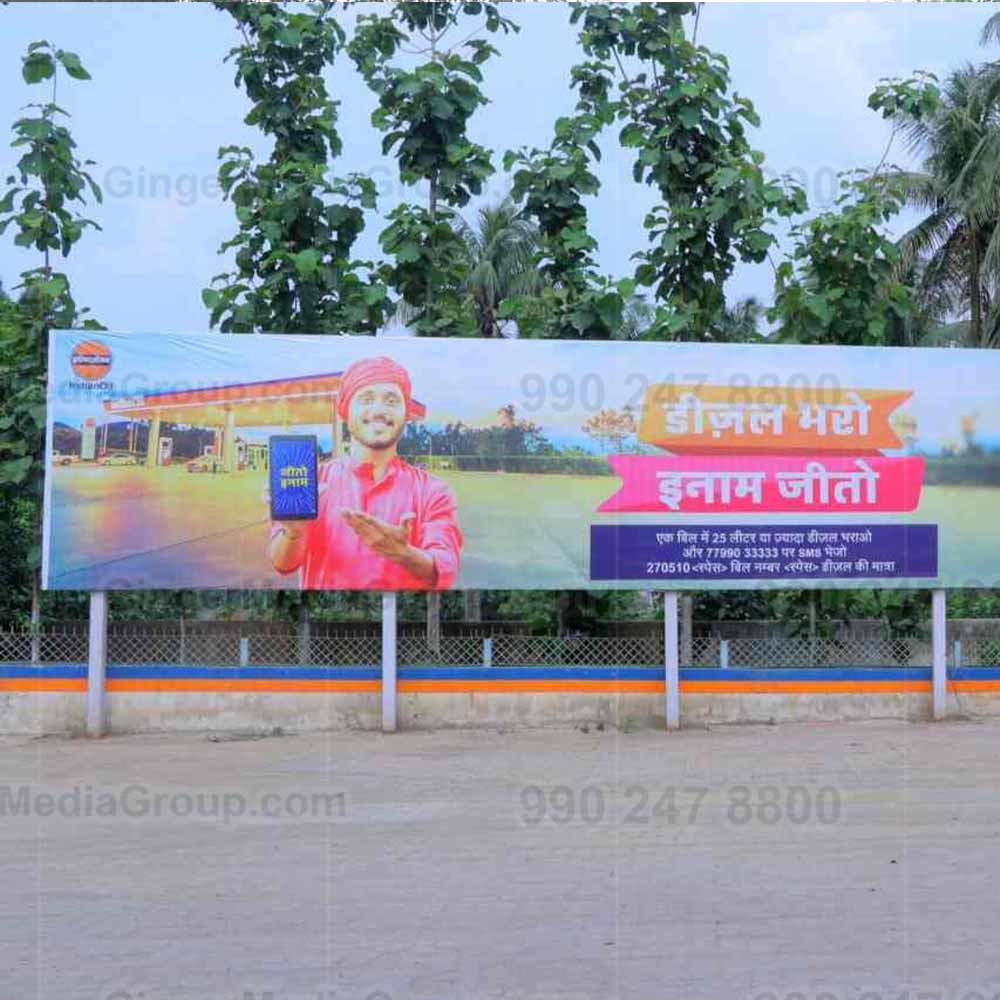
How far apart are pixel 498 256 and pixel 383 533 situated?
77.1ft

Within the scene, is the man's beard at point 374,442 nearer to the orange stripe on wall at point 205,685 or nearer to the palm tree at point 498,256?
the orange stripe on wall at point 205,685

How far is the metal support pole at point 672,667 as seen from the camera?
13281mm

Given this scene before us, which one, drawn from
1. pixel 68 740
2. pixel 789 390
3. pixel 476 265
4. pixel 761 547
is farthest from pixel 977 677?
pixel 476 265

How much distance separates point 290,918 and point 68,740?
6798 mm

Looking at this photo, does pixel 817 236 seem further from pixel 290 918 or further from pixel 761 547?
pixel 290 918

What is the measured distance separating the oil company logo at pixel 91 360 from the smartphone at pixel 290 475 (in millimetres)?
1737

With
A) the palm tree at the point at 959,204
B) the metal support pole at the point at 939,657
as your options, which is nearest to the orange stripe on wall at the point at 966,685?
the metal support pole at the point at 939,657

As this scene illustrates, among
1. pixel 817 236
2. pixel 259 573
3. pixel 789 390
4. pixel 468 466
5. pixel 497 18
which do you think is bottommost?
pixel 259 573

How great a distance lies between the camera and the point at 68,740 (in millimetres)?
12891

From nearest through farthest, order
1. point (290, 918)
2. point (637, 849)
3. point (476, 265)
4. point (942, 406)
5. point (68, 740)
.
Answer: point (290, 918)
point (637, 849)
point (68, 740)
point (942, 406)
point (476, 265)

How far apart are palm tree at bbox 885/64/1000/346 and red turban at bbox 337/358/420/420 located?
14.5 metres

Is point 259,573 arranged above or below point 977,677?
above

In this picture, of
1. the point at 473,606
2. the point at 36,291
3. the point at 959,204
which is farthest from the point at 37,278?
the point at 959,204

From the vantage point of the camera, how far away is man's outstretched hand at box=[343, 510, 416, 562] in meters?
13.2
